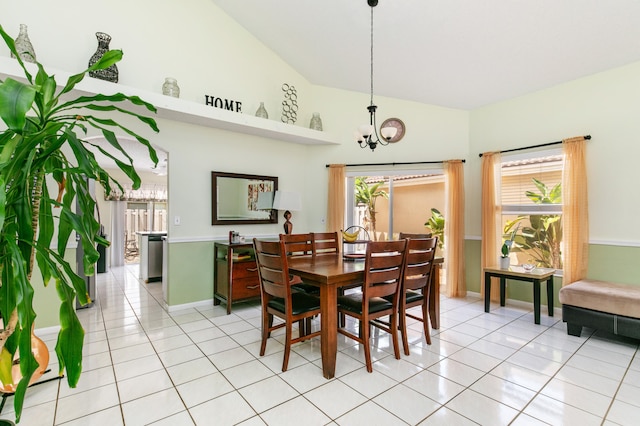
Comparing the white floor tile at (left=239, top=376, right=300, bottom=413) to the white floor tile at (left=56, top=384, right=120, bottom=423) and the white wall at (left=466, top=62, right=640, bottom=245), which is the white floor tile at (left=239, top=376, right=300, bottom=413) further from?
the white wall at (left=466, top=62, right=640, bottom=245)

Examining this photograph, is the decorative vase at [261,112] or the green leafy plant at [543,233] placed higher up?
the decorative vase at [261,112]

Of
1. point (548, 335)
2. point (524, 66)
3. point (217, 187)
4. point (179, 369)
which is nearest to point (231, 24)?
point (217, 187)

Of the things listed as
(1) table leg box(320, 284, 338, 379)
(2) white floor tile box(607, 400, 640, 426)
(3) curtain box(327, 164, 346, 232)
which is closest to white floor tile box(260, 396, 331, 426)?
(1) table leg box(320, 284, 338, 379)

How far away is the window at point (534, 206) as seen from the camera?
12.8 feet

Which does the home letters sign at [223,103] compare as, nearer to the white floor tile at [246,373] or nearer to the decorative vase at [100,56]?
the decorative vase at [100,56]

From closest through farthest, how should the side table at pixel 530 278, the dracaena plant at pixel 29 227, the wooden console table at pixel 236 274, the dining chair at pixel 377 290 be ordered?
the dracaena plant at pixel 29 227, the dining chair at pixel 377 290, the side table at pixel 530 278, the wooden console table at pixel 236 274

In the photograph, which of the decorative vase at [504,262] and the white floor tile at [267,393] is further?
the decorative vase at [504,262]

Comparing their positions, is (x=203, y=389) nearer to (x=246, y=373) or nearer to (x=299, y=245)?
(x=246, y=373)

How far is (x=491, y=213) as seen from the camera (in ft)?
13.8

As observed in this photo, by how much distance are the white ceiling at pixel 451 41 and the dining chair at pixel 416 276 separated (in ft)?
7.00

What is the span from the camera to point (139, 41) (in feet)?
11.2

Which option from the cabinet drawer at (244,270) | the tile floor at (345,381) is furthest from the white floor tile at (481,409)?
the cabinet drawer at (244,270)

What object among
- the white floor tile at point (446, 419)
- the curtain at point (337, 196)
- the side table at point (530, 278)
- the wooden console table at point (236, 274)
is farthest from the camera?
the curtain at point (337, 196)

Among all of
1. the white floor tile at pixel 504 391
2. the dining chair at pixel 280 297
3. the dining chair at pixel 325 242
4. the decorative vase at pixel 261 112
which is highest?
the decorative vase at pixel 261 112
